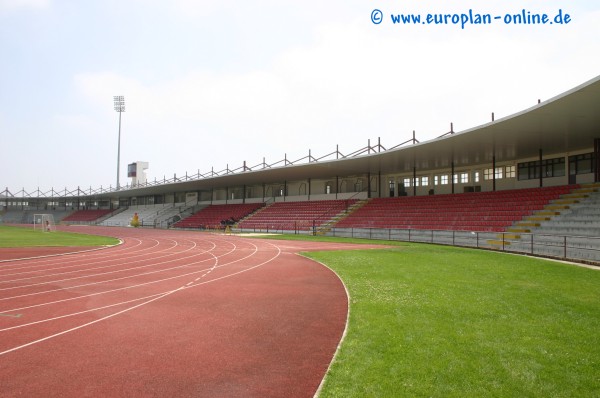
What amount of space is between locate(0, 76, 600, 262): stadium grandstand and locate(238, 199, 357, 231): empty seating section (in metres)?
0.15

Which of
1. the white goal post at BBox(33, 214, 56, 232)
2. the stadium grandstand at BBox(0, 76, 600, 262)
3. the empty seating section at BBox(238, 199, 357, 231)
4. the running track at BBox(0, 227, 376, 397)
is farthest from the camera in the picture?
the white goal post at BBox(33, 214, 56, 232)

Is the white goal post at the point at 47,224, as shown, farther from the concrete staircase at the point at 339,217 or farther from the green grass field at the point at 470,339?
the green grass field at the point at 470,339

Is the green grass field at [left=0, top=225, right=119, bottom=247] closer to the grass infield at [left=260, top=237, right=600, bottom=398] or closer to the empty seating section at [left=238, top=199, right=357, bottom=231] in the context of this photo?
the empty seating section at [left=238, top=199, right=357, bottom=231]

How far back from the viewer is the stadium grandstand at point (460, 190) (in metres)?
17.8

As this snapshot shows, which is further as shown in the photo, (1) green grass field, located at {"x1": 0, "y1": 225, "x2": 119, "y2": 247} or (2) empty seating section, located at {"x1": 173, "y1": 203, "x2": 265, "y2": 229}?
(2) empty seating section, located at {"x1": 173, "y1": 203, "x2": 265, "y2": 229}

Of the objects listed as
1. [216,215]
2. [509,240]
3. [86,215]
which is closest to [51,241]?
[216,215]

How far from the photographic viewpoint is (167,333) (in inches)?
235

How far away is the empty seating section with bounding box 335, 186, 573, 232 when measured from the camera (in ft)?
77.2

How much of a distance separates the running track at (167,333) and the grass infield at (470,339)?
0.53m

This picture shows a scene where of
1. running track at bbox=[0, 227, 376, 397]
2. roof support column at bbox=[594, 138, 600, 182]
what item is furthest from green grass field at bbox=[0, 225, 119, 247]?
roof support column at bbox=[594, 138, 600, 182]

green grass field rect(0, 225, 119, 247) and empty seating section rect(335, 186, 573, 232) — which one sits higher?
empty seating section rect(335, 186, 573, 232)

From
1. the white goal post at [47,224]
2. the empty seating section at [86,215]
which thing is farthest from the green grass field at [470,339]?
the empty seating section at [86,215]

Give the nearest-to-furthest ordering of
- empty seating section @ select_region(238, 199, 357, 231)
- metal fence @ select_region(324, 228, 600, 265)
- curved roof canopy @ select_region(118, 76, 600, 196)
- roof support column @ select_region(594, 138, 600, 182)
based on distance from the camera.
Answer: metal fence @ select_region(324, 228, 600, 265) < curved roof canopy @ select_region(118, 76, 600, 196) < roof support column @ select_region(594, 138, 600, 182) < empty seating section @ select_region(238, 199, 357, 231)

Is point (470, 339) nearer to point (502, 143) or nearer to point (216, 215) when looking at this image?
point (502, 143)
